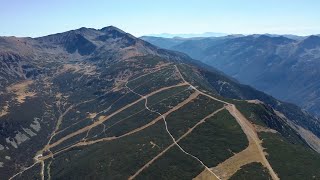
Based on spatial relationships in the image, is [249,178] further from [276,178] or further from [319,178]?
[319,178]

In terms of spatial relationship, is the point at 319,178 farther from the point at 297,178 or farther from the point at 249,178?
the point at 249,178

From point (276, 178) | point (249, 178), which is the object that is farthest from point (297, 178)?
point (249, 178)

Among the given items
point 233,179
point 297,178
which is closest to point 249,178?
point 233,179

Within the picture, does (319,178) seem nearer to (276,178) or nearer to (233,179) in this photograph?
(276,178)

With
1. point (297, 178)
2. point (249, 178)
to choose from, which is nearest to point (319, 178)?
point (297, 178)

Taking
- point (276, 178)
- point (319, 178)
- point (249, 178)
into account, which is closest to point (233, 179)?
point (249, 178)

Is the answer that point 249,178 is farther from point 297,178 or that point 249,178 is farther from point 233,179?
point 297,178
